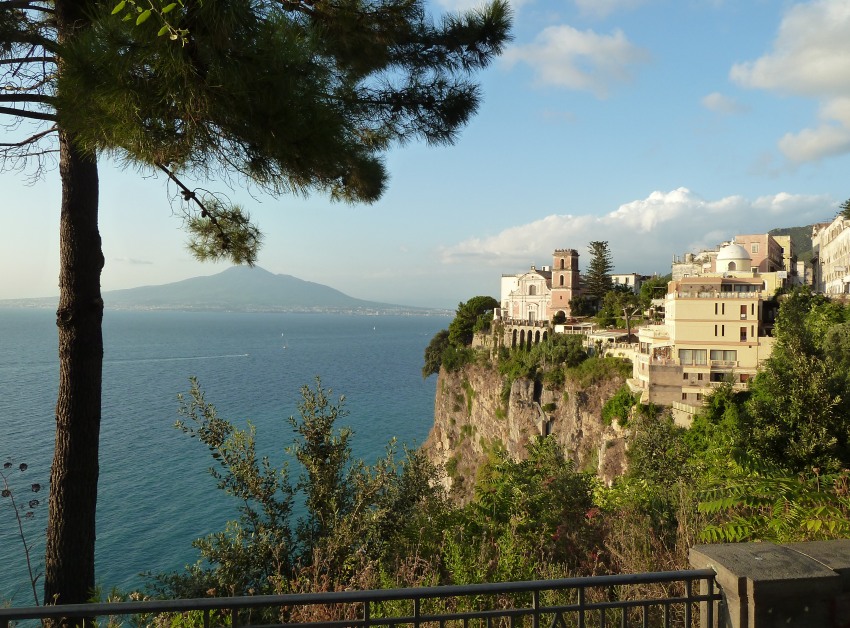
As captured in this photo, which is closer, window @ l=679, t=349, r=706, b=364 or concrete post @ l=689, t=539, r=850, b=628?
concrete post @ l=689, t=539, r=850, b=628

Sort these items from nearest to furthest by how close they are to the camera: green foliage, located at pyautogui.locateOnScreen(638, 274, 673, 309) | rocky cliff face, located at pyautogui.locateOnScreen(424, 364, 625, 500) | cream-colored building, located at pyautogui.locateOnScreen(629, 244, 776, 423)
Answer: cream-colored building, located at pyautogui.locateOnScreen(629, 244, 776, 423) → rocky cliff face, located at pyautogui.locateOnScreen(424, 364, 625, 500) → green foliage, located at pyautogui.locateOnScreen(638, 274, 673, 309)

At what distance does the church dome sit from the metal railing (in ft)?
127

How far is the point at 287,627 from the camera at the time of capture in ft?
8.51

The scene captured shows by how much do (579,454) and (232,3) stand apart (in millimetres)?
30403

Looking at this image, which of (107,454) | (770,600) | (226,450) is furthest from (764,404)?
(107,454)

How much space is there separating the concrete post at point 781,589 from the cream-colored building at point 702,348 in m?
25.0

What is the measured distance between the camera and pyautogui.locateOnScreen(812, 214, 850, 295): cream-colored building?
3803 cm

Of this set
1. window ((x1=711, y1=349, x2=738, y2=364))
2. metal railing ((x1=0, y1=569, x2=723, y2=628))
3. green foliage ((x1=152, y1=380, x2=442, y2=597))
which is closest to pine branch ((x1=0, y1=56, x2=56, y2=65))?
green foliage ((x1=152, y1=380, x2=442, y2=597))

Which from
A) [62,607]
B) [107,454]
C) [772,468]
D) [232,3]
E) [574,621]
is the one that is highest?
[232,3]

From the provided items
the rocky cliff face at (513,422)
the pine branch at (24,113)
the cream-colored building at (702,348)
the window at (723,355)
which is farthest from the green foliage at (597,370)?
the pine branch at (24,113)

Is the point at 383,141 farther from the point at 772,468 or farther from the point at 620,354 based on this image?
the point at 620,354

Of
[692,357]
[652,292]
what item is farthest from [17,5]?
[652,292]

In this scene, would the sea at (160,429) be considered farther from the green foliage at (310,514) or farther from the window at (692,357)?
the window at (692,357)

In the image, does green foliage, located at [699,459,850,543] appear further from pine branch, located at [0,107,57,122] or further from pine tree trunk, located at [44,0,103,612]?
pine branch, located at [0,107,57,122]
